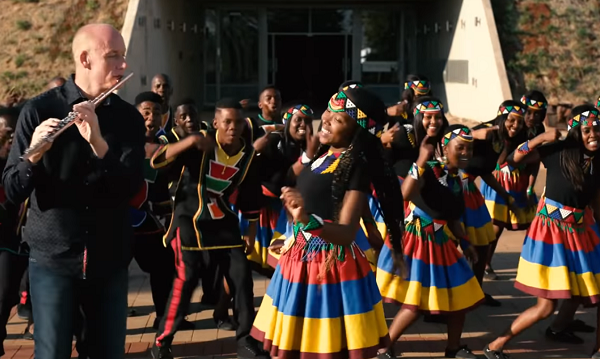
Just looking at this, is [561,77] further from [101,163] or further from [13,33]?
[101,163]

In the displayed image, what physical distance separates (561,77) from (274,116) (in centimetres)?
1511

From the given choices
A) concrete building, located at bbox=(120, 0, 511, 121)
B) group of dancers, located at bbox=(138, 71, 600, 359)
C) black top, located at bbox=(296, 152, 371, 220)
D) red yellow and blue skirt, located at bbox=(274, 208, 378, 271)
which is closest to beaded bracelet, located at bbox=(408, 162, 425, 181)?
group of dancers, located at bbox=(138, 71, 600, 359)

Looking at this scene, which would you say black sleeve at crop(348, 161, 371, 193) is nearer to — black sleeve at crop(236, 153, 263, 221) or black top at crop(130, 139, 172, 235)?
black sleeve at crop(236, 153, 263, 221)

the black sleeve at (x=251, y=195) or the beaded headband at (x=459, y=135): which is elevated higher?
the beaded headband at (x=459, y=135)

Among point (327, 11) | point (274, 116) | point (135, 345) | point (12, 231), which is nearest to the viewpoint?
point (12, 231)

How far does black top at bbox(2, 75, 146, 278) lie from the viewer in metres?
3.86

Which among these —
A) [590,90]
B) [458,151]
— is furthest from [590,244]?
[590,90]

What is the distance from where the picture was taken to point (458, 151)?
6785 mm

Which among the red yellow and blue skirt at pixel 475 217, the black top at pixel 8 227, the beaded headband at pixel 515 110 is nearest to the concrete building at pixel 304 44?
the beaded headband at pixel 515 110

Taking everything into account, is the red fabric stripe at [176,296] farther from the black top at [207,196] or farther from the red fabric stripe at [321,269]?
the red fabric stripe at [321,269]

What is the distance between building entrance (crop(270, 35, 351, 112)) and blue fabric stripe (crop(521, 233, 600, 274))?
21401mm

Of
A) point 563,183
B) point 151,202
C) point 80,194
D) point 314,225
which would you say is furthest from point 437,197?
point 80,194

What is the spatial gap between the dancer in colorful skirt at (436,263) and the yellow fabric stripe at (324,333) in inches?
63.8

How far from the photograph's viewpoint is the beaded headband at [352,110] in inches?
190
